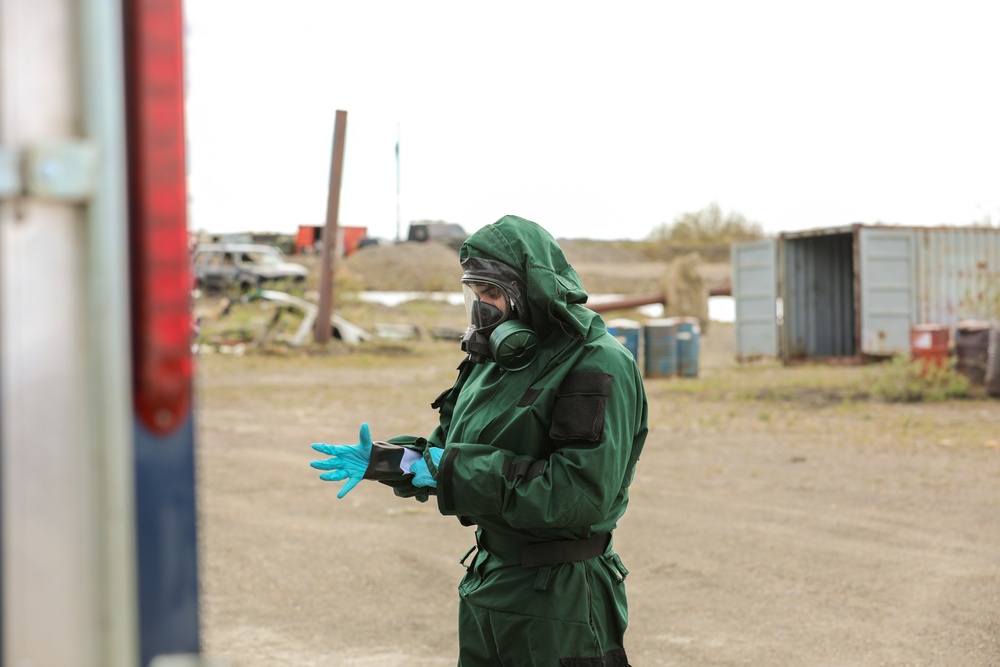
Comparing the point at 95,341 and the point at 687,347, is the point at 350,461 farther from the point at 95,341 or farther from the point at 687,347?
the point at 687,347

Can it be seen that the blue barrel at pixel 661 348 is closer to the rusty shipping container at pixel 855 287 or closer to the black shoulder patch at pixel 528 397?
the rusty shipping container at pixel 855 287

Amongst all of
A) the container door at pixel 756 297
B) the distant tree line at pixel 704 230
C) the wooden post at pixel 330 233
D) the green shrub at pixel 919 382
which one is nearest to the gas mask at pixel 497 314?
the green shrub at pixel 919 382

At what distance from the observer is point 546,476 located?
9.09 ft

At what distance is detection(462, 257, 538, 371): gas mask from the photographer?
2.98m

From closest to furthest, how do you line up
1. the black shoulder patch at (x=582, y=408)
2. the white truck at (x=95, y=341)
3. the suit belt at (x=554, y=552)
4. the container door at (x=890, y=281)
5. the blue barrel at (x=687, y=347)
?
the white truck at (x=95, y=341) → the black shoulder patch at (x=582, y=408) → the suit belt at (x=554, y=552) → the blue barrel at (x=687, y=347) → the container door at (x=890, y=281)

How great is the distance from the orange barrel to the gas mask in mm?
12122

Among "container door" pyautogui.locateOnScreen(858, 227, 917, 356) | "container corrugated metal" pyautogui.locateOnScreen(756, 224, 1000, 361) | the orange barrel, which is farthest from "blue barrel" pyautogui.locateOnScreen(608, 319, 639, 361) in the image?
"container door" pyautogui.locateOnScreen(858, 227, 917, 356)

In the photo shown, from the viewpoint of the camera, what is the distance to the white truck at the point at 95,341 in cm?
125

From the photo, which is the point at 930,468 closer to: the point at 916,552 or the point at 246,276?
the point at 916,552

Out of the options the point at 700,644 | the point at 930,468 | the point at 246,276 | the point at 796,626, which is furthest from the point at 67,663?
the point at 246,276

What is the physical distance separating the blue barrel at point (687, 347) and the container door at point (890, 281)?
127 inches

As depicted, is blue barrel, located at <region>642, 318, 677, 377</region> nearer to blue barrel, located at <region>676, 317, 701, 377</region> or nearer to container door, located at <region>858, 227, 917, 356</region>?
blue barrel, located at <region>676, 317, 701, 377</region>

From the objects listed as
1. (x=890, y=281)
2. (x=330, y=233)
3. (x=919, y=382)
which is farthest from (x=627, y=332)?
(x=330, y=233)

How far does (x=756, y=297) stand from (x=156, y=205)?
18470 millimetres
